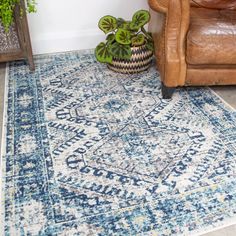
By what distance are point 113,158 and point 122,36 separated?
983 mm

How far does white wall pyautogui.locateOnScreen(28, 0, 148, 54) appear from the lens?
251cm

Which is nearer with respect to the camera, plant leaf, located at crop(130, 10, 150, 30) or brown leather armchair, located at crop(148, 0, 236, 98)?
brown leather armchair, located at crop(148, 0, 236, 98)

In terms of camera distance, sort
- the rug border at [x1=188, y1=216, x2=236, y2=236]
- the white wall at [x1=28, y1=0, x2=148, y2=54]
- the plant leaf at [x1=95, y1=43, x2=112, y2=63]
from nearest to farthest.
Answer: the rug border at [x1=188, y1=216, x2=236, y2=236]
the plant leaf at [x1=95, y1=43, x2=112, y2=63]
the white wall at [x1=28, y1=0, x2=148, y2=54]

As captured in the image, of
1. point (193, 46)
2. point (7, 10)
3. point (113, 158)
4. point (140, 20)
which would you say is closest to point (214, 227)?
point (113, 158)

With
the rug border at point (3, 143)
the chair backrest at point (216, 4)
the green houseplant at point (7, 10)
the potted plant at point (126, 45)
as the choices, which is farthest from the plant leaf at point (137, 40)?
the rug border at point (3, 143)

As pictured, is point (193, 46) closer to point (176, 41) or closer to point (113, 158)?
point (176, 41)

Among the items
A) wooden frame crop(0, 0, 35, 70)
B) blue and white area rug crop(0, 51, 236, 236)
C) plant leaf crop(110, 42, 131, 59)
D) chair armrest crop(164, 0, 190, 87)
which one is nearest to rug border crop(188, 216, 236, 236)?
blue and white area rug crop(0, 51, 236, 236)

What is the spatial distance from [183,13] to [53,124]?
0.96 metres

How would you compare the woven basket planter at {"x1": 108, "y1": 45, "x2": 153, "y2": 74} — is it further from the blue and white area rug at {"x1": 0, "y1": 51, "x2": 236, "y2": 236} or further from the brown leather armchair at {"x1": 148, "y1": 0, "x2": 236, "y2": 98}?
the brown leather armchair at {"x1": 148, "y1": 0, "x2": 236, "y2": 98}

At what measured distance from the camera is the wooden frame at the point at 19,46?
2148 mm

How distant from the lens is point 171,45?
1.86 m

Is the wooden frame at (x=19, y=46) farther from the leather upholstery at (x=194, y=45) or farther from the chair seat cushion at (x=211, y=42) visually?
the chair seat cushion at (x=211, y=42)

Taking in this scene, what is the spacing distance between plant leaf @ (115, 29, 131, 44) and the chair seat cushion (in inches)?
18.4

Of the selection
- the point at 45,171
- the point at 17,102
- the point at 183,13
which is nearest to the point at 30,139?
the point at 45,171
